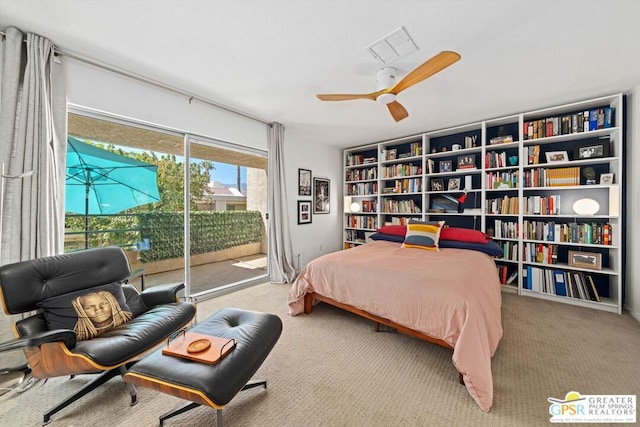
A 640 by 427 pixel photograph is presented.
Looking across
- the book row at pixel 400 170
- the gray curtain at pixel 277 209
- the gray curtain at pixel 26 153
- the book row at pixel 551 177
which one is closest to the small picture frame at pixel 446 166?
the book row at pixel 400 170

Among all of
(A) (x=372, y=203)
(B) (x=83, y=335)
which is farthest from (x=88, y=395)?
(A) (x=372, y=203)

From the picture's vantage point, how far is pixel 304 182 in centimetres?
454

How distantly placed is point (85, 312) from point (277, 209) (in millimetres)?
2565

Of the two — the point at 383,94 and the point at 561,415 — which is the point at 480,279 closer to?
the point at 561,415

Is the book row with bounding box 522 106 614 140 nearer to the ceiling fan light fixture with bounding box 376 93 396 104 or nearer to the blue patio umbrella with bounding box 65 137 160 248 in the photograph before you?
the ceiling fan light fixture with bounding box 376 93 396 104

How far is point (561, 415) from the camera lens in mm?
1440

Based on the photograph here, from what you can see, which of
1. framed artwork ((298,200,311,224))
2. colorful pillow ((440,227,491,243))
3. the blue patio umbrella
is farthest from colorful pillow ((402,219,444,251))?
the blue patio umbrella

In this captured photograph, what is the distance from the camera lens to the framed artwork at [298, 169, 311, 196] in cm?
446

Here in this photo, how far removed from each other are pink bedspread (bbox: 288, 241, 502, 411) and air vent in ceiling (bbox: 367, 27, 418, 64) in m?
1.87

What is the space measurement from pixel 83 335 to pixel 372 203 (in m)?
4.41

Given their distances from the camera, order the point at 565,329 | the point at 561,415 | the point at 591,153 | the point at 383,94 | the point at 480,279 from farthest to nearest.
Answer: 1. the point at 591,153
2. the point at 565,329
3. the point at 383,94
4. the point at 480,279
5. the point at 561,415

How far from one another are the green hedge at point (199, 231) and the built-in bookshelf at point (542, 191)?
9.94 ft

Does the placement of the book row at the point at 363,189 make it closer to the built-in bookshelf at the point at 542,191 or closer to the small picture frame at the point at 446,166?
the built-in bookshelf at the point at 542,191

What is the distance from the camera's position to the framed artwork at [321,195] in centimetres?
479
